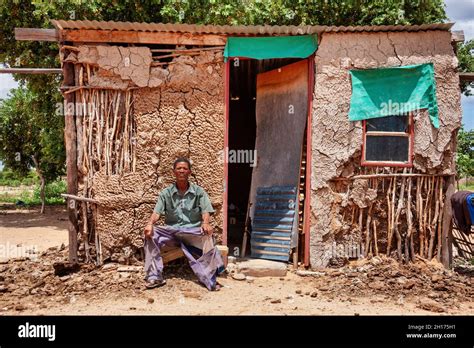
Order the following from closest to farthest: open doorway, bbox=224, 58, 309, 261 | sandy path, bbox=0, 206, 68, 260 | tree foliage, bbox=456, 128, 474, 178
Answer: sandy path, bbox=0, 206, 68, 260 → open doorway, bbox=224, 58, 309, 261 → tree foliage, bbox=456, 128, 474, 178

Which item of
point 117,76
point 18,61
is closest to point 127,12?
point 18,61

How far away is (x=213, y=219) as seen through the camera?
19.3ft

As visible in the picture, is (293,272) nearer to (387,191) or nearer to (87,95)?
(387,191)

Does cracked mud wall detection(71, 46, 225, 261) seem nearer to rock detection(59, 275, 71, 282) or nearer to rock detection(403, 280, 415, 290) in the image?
rock detection(59, 275, 71, 282)

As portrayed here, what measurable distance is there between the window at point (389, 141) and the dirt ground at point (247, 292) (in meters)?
1.39

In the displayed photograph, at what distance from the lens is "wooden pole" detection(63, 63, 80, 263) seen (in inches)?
226

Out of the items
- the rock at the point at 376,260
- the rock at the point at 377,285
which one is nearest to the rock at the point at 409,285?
the rock at the point at 377,285

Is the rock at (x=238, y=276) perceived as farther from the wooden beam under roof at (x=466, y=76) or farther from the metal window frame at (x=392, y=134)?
the wooden beam under roof at (x=466, y=76)

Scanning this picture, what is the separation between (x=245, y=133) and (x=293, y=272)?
14.8 ft

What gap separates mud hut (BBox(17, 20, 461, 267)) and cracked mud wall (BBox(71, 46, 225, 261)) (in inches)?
0.5

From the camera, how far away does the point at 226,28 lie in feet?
18.6

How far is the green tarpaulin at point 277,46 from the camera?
5.81 m

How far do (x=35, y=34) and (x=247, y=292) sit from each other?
13.9 ft

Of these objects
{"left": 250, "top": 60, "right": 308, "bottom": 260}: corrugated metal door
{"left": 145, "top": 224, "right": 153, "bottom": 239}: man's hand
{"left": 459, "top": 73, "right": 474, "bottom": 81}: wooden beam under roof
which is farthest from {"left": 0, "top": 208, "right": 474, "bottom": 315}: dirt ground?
{"left": 459, "top": 73, "right": 474, "bottom": 81}: wooden beam under roof
